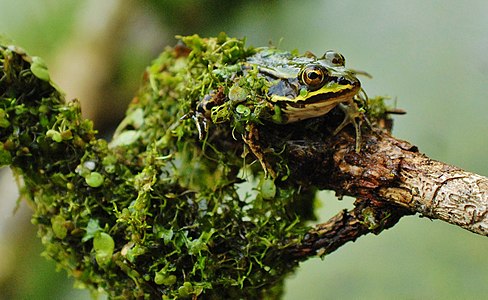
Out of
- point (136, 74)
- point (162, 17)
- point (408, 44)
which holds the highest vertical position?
point (162, 17)

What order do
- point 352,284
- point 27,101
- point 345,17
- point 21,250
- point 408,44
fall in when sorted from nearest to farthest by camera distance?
point 27,101
point 352,284
point 408,44
point 345,17
point 21,250

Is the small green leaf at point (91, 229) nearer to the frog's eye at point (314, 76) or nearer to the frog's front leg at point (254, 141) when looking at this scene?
the frog's front leg at point (254, 141)

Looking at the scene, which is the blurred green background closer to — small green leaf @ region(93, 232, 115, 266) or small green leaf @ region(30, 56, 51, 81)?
small green leaf @ region(93, 232, 115, 266)

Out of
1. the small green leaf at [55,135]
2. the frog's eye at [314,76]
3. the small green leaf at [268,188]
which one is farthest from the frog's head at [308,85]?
the small green leaf at [55,135]

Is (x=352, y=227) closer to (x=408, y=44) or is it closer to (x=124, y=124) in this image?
(x=124, y=124)

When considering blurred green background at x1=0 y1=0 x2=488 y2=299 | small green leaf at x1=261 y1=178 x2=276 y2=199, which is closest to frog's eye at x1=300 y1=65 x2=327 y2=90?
small green leaf at x1=261 y1=178 x2=276 y2=199

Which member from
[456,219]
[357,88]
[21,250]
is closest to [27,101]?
[357,88]

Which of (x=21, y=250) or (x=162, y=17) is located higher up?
(x=162, y=17)
